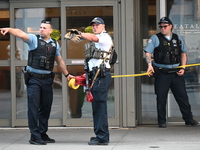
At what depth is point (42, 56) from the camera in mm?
8039

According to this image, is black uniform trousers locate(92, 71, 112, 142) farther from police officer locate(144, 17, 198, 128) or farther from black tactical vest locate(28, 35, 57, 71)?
police officer locate(144, 17, 198, 128)

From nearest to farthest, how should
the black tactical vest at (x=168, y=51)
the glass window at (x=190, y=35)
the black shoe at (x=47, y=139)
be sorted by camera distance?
the black shoe at (x=47, y=139) < the black tactical vest at (x=168, y=51) < the glass window at (x=190, y=35)

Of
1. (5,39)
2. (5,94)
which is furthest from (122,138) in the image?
(5,39)

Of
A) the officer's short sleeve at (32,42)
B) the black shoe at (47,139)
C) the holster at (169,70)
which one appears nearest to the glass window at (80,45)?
the holster at (169,70)

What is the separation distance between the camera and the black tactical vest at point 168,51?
953cm

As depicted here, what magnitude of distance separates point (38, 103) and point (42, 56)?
72 cm

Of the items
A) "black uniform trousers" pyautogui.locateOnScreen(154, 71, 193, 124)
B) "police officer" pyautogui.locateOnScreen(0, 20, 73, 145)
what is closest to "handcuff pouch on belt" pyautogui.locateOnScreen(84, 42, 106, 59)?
"police officer" pyautogui.locateOnScreen(0, 20, 73, 145)

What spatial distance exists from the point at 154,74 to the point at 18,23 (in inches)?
105

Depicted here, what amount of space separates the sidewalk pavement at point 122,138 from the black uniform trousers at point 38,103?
27 centimetres

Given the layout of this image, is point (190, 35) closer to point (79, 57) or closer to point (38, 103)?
point (79, 57)

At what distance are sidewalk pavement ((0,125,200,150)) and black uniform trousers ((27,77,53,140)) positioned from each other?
0.88ft

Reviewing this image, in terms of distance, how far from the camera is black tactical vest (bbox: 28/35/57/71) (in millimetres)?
8039

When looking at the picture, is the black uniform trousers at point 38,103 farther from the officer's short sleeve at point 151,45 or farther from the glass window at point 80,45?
the officer's short sleeve at point 151,45

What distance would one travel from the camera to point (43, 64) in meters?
8.03
